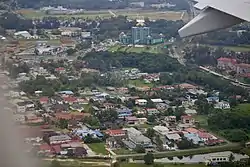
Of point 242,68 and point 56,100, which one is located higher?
point 242,68

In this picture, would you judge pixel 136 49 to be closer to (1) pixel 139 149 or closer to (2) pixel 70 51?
(2) pixel 70 51

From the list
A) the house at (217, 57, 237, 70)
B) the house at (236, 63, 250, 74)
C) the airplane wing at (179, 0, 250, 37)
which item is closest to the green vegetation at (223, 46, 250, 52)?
the house at (217, 57, 237, 70)

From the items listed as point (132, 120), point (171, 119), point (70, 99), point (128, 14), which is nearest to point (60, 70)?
point (70, 99)

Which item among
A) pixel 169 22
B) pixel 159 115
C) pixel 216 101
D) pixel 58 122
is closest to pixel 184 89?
pixel 216 101

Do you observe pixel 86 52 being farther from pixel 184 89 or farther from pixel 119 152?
pixel 119 152

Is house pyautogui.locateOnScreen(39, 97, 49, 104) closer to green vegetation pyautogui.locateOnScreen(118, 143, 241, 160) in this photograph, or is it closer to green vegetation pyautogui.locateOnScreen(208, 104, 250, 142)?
green vegetation pyautogui.locateOnScreen(118, 143, 241, 160)

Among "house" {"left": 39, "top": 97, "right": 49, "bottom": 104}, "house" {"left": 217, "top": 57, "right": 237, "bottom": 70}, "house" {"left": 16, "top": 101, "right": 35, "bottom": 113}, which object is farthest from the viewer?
"house" {"left": 217, "top": 57, "right": 237, "bottom": 70}
